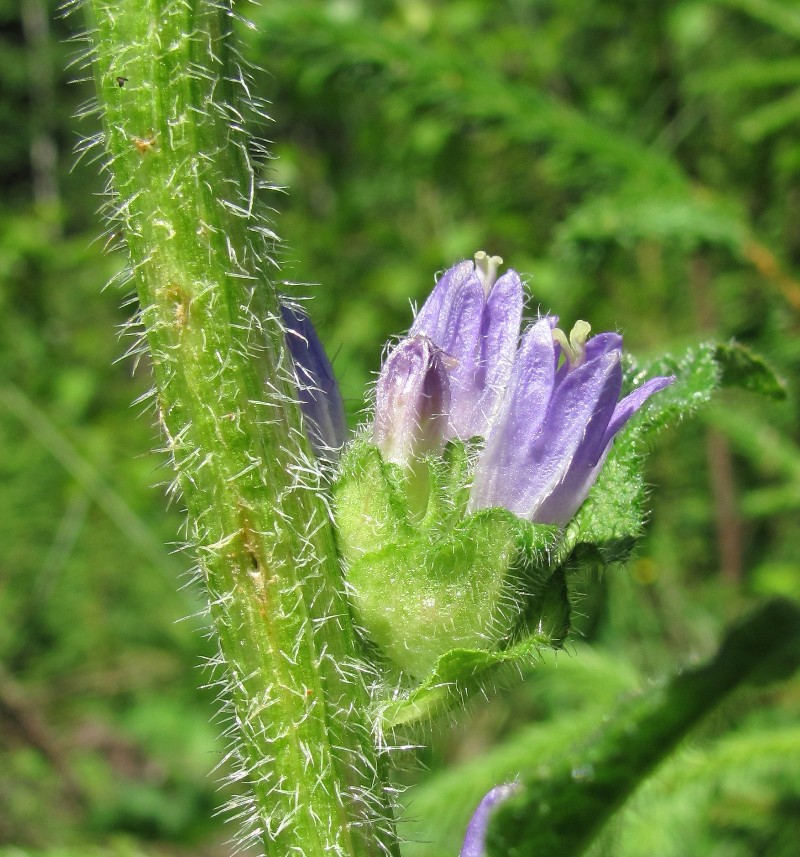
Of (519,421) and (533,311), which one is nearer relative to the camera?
(519,421)

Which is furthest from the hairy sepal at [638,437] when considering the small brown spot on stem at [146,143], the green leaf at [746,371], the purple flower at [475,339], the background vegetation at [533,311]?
the background vegetation at [533,311]

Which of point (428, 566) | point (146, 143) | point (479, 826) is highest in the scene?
point (146, 143)

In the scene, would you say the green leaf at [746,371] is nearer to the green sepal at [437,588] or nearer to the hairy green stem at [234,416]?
the green sepal at [437,588]

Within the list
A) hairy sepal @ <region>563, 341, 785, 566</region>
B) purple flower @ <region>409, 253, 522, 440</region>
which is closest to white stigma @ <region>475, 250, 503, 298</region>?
purple flower @ <region>409, 253, 522, 440</region>

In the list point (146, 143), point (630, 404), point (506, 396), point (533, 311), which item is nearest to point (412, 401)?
point (506, 396)

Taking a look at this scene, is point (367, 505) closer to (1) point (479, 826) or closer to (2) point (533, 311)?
(1) point (479, 826)

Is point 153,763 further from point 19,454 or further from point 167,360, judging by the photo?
point 167,360

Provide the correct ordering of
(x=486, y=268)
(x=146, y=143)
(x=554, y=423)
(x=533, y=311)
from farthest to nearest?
1. (x=533, y=311)
2. (x=486, y=268)
3. (x=554, y=423)
4. (x=146, y=143)
